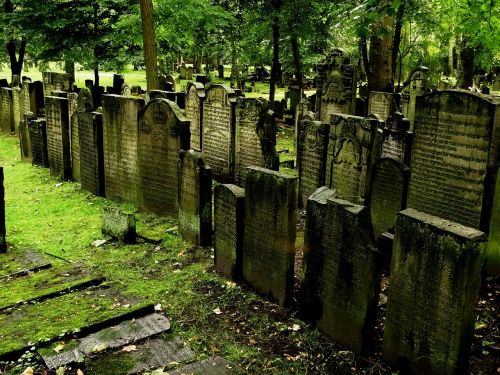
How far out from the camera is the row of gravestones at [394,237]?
154 inches

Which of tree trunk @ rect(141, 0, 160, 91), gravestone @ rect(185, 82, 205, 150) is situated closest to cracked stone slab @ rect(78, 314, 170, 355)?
gravestone @ rect(185, 82, 205, 150)

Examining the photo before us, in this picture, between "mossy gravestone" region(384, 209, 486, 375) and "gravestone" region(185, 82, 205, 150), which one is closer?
"mossy gravestone" region(384, 209, 486, 375)

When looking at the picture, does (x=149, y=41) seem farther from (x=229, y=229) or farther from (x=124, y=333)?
(x=124, y=333)

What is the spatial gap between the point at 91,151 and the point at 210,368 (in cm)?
644

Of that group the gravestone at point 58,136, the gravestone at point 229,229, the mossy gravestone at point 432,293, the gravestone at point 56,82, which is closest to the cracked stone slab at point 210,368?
the mossy gravestone at point 432,293

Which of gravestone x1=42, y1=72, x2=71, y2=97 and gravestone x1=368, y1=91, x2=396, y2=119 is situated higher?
gravestone x1=42, y1=72, x2=71, y2=97

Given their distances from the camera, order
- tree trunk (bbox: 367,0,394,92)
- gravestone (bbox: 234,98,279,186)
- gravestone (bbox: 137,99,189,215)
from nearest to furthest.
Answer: gravestone (bbox: 137,99,189,215), gravestone (bbox: 234,98,279,186), tree trunk (bbox: 367,0,394,92)

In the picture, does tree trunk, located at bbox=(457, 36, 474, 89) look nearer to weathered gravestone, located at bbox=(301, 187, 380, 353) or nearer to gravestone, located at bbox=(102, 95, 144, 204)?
gravestone, located at bbox=(102, 95, 144, 204)

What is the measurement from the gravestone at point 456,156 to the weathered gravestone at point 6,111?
1402 centimetres

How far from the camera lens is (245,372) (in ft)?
14.5

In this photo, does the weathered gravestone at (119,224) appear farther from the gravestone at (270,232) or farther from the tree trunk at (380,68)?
the tree trunk at (380,68)

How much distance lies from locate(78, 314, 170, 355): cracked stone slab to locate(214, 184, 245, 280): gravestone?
1.20 m

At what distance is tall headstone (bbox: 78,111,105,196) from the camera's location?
954 centimetres

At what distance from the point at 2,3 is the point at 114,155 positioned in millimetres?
15651
